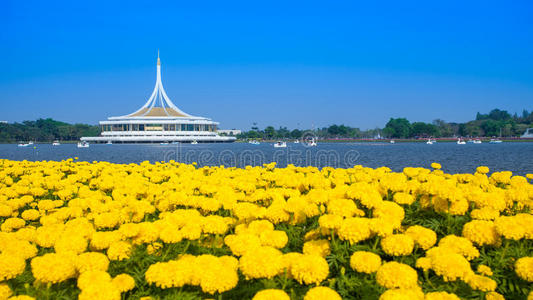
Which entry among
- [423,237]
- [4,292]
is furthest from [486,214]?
[4,292]

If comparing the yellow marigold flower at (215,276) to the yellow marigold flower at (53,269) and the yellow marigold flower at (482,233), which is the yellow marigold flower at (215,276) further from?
the yellow marigold flower at (482,233)

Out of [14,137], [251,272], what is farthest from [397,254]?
[14,137]

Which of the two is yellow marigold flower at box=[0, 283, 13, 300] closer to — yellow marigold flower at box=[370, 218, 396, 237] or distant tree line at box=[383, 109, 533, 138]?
yellow marigold flower at box=[370, 218, 396, 237]

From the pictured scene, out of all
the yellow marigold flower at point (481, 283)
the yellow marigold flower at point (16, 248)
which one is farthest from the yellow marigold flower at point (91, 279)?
the yellow marigold flower at point (481, 283)

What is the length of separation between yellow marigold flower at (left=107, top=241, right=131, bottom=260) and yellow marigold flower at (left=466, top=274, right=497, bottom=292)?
295 centimetres

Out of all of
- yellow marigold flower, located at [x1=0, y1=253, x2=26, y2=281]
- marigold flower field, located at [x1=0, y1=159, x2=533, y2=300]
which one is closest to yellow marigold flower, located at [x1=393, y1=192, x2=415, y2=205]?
marigold flower field, located at [x1=0, y1=159, x2=533, y2=300]

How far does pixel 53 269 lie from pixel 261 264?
1.69m

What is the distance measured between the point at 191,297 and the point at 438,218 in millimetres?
3044

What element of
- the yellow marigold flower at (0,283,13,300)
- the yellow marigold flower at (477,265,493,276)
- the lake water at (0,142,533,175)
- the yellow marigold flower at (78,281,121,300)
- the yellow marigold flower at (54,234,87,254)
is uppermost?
the yellow marigold flower at (54,234,87,254)

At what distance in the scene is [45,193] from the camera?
21.3 feet

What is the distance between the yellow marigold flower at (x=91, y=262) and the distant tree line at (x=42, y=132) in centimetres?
16364

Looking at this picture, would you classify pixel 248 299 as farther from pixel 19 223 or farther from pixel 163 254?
pixel 19 223

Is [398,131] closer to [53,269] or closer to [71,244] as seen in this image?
[71,244]

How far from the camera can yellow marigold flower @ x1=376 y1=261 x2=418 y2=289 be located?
2602 mm
